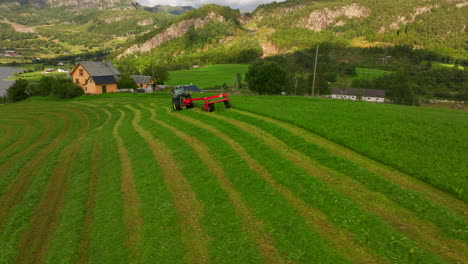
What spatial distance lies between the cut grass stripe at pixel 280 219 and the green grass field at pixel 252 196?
38 mm

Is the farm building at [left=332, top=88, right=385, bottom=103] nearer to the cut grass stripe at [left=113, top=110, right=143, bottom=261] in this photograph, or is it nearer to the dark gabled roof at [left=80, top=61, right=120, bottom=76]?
the dark gabled roof at [left=80, top=61, right=120, bottom=76]

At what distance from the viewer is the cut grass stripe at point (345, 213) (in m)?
6.41

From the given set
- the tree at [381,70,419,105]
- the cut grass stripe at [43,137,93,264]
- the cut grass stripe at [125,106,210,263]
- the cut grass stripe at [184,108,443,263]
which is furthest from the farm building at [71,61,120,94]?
the tree at [381,70,419,105]

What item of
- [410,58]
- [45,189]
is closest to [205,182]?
[45,189]

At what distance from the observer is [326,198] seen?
8898 millimetres

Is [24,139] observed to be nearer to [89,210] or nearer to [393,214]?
[89,210]

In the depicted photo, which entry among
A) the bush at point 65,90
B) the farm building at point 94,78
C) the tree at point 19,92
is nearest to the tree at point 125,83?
the farm building at point 94,78

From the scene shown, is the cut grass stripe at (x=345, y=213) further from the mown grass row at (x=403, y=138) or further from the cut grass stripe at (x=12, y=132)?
the cut grass stripe at (x=12, y=132)

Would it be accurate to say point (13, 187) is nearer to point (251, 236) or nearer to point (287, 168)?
point (251, 236)

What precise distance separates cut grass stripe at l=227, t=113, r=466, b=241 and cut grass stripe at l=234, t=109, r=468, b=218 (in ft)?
1.28

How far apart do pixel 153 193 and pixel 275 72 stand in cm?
5594

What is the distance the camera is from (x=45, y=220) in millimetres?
9203

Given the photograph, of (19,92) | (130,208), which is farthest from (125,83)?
(130,208)

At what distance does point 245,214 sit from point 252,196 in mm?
1144
